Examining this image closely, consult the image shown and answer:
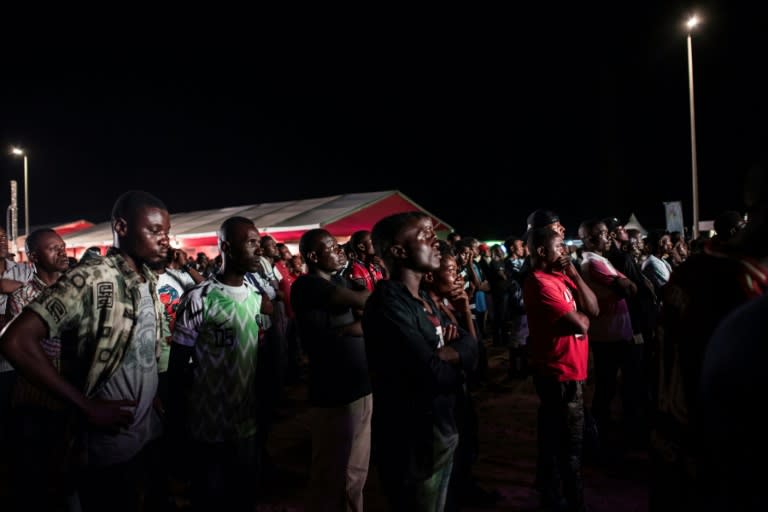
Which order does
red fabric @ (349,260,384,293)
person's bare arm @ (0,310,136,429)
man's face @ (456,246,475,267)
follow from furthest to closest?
man's face @ (456,246,475,267), red fabric @ (349,260,384,293), person's bare arm @ (0,310,136,429)

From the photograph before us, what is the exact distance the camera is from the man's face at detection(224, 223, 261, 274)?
3244 mm

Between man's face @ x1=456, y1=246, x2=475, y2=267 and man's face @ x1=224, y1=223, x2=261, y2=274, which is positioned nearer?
man's face @ x1=224, y1=223, x2=261, y2=274

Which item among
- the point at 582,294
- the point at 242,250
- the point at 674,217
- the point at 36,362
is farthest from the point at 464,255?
the point at 674,217

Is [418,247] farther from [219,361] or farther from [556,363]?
[556,363]

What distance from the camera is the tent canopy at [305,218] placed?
1980 centimetres

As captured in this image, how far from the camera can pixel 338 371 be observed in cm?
350

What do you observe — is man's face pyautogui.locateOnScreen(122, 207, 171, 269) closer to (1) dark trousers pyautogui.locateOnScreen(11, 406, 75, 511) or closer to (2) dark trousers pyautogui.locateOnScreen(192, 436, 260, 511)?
(2) dark trousers pyautogui.locateOnScreen(192, 436, 260, 511)

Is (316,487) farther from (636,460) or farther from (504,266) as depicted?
(504,266)

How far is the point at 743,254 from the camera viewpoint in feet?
4.98

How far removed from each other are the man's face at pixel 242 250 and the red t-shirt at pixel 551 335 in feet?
6.80

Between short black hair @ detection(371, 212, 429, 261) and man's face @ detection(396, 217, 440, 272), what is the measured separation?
3 centimetres

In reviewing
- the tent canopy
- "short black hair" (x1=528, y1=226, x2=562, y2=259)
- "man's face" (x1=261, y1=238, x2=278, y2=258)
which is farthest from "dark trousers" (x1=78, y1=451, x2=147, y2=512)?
the tent canopy

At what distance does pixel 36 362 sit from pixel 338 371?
1807 mm

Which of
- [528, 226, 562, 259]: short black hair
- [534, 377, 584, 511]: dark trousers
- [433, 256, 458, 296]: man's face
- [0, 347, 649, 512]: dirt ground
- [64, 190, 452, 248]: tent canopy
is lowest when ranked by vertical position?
[0, 347, 649, 512]: dirt ground
